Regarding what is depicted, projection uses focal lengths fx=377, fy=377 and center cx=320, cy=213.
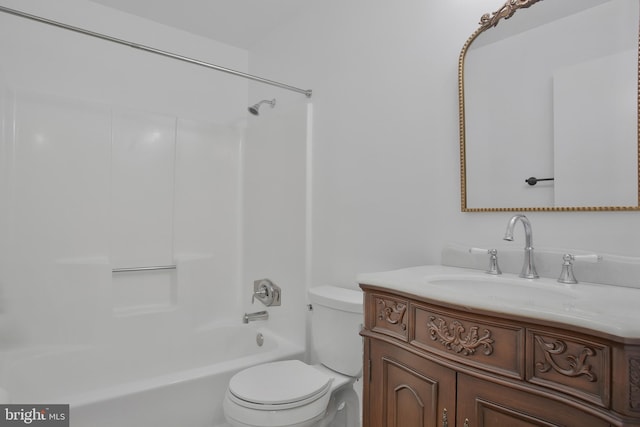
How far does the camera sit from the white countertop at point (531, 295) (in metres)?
0.77

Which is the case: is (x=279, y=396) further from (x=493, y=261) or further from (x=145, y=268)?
(x=145, y=268)

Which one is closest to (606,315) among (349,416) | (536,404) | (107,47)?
(536,404)

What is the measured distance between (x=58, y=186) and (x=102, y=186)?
24 cm

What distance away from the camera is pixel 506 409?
907 millimetres

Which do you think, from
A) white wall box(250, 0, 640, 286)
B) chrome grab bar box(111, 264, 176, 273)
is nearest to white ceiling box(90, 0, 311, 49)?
white wall box(250, 0, 640, 286)

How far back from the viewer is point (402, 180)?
1846 millimetres

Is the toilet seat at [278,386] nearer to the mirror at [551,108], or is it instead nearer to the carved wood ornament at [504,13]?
the mirror at [551,108]

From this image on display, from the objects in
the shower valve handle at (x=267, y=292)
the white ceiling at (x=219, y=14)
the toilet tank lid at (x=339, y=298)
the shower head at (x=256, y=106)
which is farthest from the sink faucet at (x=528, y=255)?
the white ceiling at (x=219, y=14)

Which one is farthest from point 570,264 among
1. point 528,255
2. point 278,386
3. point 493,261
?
point 278,386

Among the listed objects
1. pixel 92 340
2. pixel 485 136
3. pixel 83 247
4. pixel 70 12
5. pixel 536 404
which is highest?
pixel 70 12

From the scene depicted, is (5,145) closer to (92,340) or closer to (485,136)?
(92,340)

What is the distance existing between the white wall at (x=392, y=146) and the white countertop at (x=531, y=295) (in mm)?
193

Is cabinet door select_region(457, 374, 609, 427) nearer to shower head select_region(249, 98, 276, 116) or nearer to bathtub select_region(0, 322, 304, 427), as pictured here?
bathtub select_region(0, 322, 304, 427)

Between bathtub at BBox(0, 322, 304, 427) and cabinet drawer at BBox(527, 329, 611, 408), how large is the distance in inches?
57.4
